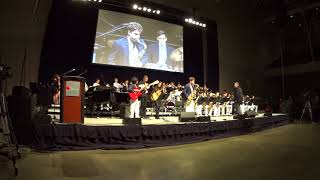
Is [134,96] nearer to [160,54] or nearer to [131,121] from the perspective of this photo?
[131,121]

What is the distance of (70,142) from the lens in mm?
7055

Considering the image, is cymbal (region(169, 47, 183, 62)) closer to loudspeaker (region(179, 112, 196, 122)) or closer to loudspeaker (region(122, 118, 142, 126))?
loudspeaker (region(179, 112, 196, 122))

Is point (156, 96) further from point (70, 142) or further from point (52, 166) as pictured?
point (52, 166)

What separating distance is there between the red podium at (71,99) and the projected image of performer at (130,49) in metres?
6.96

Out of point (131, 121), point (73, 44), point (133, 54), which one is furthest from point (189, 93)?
point (73, 44)

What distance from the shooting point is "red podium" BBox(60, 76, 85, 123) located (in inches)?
289

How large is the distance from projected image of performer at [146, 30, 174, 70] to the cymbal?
194 mm

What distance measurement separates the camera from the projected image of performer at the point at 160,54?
51.4ft

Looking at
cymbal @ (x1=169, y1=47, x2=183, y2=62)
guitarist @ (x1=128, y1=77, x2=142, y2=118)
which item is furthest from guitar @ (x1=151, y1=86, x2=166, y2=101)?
cymbal @ (x1=169, y1=47, x2=183, y2=62)

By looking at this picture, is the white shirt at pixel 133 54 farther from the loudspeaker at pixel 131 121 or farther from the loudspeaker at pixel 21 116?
the loudspeaker at pixel 21 116

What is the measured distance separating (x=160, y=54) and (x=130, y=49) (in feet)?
5.90

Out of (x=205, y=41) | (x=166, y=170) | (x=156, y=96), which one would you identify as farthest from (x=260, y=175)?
(x=205, y=41)

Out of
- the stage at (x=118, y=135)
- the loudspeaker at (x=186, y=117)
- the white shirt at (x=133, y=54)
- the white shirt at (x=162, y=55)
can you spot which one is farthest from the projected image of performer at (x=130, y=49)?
the stage at (x=118, y=135)

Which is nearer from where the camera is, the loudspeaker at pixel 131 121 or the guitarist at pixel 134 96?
the loudspeaker at pixel 131 121
